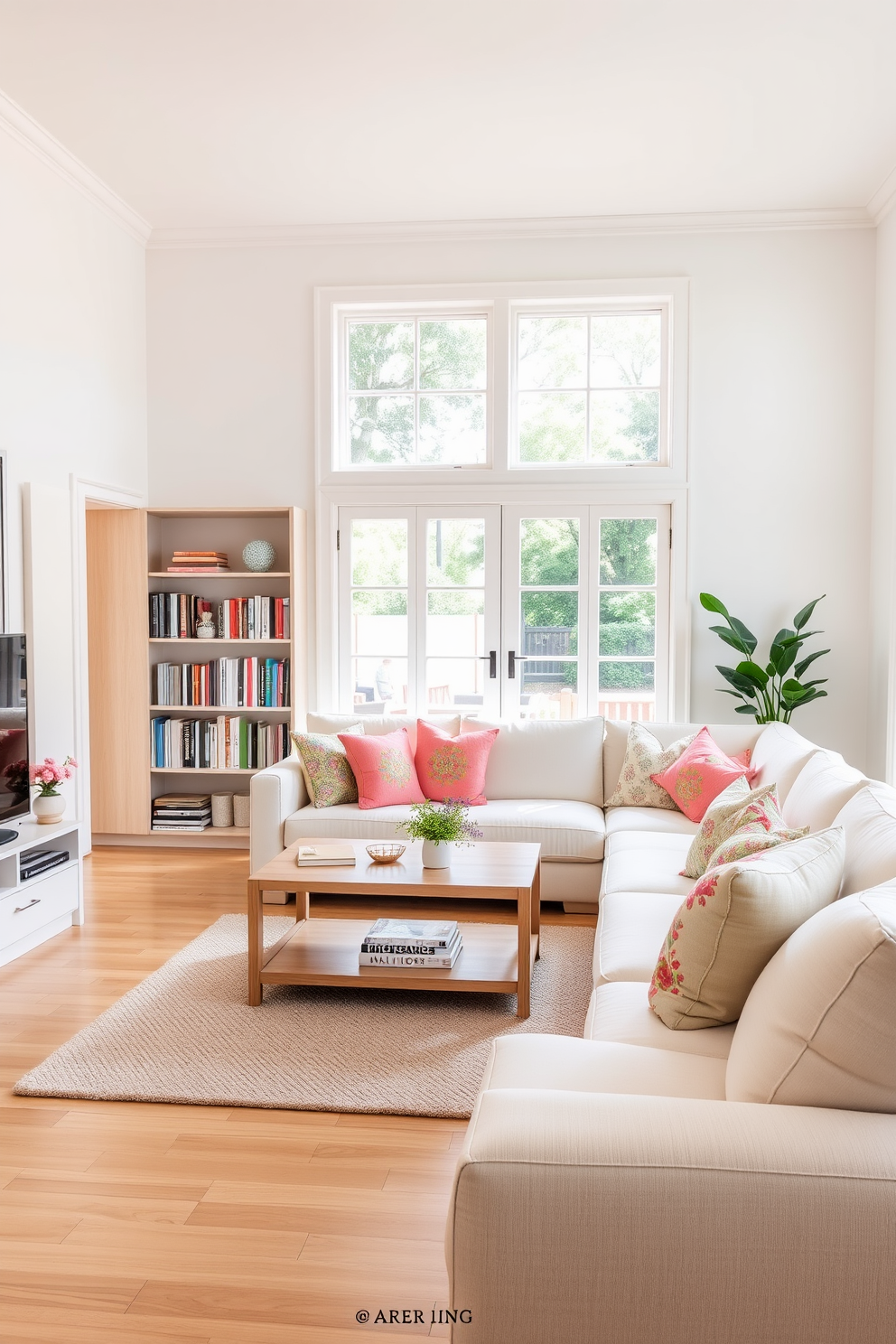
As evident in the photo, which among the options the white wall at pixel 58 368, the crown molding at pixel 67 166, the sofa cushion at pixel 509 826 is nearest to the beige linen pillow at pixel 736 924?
the sofa cushion at pixel 509 826

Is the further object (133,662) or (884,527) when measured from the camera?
(133,662)

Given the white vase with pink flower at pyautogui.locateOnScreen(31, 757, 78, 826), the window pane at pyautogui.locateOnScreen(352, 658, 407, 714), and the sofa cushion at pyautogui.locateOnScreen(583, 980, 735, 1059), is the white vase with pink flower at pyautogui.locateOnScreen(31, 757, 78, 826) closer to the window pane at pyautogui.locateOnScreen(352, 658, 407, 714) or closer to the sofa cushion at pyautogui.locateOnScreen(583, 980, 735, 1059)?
the window pane at pyautogui.locateOnScreen(352, 658, 407, 714)

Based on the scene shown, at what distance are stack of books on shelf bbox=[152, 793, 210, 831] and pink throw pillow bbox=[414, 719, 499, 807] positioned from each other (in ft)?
4.66

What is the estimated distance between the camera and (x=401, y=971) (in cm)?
331

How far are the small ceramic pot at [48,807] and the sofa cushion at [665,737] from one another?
8.18 feet

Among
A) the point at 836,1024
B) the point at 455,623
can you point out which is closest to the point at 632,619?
the point at 455,623

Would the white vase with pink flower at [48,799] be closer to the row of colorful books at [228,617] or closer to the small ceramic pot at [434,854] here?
the row of colorful books at [228,617]

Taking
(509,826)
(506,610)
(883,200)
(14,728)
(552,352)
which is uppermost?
(883,200)

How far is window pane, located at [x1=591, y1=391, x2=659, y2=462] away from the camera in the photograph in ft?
18.1

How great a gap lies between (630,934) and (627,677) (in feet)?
9.38

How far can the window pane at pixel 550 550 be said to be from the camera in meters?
5.52

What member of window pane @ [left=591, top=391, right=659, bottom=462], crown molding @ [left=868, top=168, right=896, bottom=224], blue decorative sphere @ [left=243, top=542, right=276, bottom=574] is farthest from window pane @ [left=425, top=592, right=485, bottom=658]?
crown molding @ [left=868, top=168, right=896, bottom=224]

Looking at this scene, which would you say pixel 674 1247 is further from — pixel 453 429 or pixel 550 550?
pixel 453 429

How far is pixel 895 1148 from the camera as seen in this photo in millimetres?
1366
